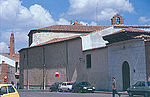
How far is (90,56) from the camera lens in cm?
3697

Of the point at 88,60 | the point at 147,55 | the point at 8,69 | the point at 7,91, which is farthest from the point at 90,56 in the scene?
the point at 8,69

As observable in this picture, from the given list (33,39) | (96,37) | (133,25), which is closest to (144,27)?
(133,25)

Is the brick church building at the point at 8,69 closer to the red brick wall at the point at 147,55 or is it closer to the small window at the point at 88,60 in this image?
the small window at the point at 88,60

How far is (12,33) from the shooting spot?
98.0 meters

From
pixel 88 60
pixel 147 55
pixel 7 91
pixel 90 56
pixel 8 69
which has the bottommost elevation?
pixel 7 91

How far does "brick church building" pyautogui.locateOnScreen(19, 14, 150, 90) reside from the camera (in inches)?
1117

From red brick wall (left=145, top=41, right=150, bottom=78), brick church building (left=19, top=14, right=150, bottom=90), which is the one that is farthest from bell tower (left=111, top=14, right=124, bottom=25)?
red brick wall (left=145, top=41, right=150, bottom=78)

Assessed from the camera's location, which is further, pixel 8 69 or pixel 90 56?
pixel 8 69

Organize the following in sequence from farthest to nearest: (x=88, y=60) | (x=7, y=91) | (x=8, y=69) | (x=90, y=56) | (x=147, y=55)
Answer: (x=8, y=69)
(x=88, y=60)
(x=90, y=56)
(x=147, y=55)
(x=7, y=91)

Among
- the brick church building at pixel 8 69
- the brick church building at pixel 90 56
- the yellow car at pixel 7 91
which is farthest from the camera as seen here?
the brick church building at pixel 8 69

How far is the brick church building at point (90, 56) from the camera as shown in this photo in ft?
93.0

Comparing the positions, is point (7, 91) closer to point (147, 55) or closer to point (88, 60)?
point (147, 55)

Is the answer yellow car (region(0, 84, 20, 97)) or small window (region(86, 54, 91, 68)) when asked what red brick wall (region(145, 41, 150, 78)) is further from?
yellow car (region(0, 84, 20, 97))

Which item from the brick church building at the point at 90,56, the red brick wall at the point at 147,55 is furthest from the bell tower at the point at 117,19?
the red brick wall at the point at 147,55
